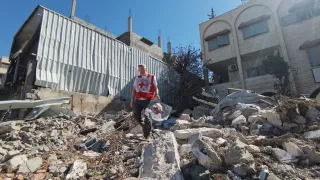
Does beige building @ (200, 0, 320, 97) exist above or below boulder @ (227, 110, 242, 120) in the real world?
above

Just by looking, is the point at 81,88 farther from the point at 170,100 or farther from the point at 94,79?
the point at 170,100

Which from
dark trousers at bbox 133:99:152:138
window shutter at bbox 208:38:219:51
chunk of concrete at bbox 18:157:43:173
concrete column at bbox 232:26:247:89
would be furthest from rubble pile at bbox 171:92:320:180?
window shutter at bbox 208:38:219:51

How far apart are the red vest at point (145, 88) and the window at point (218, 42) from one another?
504 inches

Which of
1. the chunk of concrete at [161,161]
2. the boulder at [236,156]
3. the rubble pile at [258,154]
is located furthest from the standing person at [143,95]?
the boulder at [236,156]

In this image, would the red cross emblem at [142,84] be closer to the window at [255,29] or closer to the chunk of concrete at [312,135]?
the chunk of concrete at [312,135]

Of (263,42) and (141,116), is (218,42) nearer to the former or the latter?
(263,42)

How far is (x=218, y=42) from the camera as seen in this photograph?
15.6m

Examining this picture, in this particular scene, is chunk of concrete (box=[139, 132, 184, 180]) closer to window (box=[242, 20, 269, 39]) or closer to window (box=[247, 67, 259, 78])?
window (box=[247, 67, 259, 78])

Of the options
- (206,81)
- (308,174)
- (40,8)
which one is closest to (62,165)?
(308,174)

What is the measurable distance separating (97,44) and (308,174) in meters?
9.31

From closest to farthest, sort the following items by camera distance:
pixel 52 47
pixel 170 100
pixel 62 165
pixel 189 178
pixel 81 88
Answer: pixel 189 178 → pixel 62 165 → pixel 52 47 → pixel 81 88 → pixel 170 100

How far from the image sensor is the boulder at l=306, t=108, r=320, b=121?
4543mm

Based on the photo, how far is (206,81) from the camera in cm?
1510

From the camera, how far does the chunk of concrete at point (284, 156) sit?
2828 millimetres
